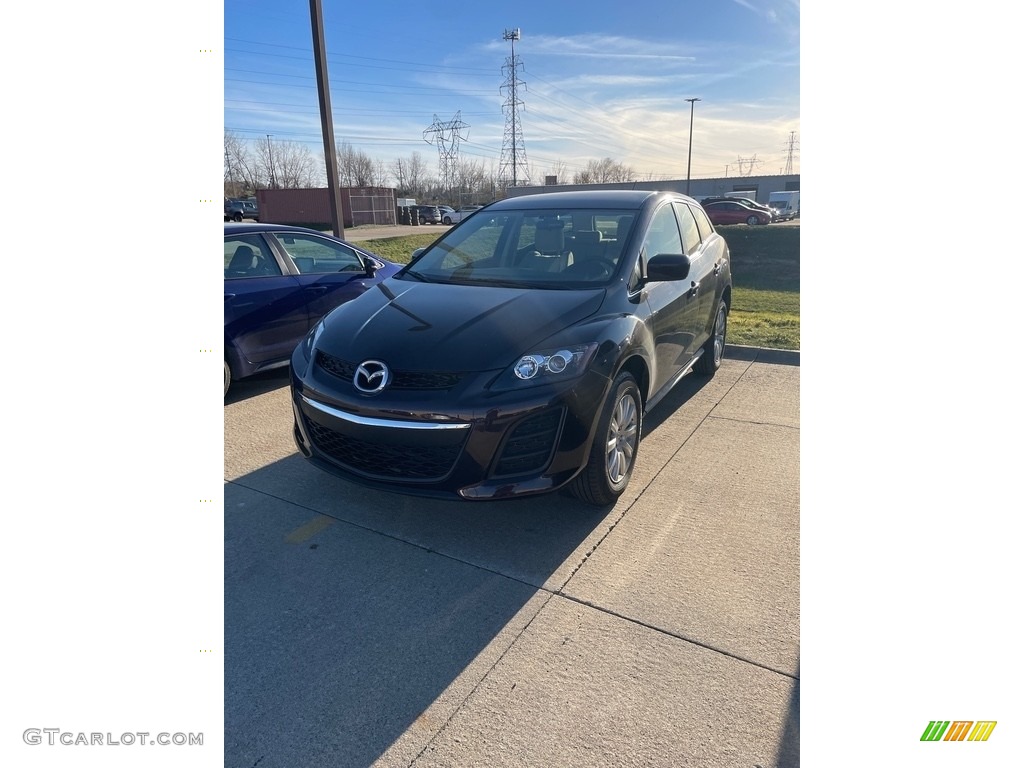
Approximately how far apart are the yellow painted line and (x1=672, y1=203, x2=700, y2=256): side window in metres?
3.20

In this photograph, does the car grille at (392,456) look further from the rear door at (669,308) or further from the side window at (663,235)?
the side window at (663,235)

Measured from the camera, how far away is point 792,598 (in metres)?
2.60

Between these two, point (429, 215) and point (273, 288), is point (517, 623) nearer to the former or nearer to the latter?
point (273, 288)

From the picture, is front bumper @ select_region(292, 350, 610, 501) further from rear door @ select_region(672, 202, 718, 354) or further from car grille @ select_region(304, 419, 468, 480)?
rear door @ select_region(672, 202, 718, 354)

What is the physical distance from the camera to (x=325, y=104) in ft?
26.9

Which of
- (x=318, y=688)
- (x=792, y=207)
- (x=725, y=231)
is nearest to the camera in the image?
(x=318, y=688)

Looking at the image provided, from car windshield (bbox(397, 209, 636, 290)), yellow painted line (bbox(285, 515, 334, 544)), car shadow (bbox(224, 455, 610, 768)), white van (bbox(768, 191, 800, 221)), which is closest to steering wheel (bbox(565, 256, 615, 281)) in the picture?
car windshield (bbox(397, 209, 636, 290))

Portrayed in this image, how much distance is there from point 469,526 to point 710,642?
1325 mm

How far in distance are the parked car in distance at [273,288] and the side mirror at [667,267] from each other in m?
3.37

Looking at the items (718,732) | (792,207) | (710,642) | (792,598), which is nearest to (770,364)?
(792,598)

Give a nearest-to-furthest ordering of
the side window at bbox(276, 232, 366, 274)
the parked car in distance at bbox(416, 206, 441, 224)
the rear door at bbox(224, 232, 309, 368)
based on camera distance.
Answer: the rear door at bbox(224, 232, 309, 368) → the side window at bbox(276, 232, 366, 274) → the parked car in distance at bbox(416, 206, 441, 224)

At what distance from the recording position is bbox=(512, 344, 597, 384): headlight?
9.36ft
